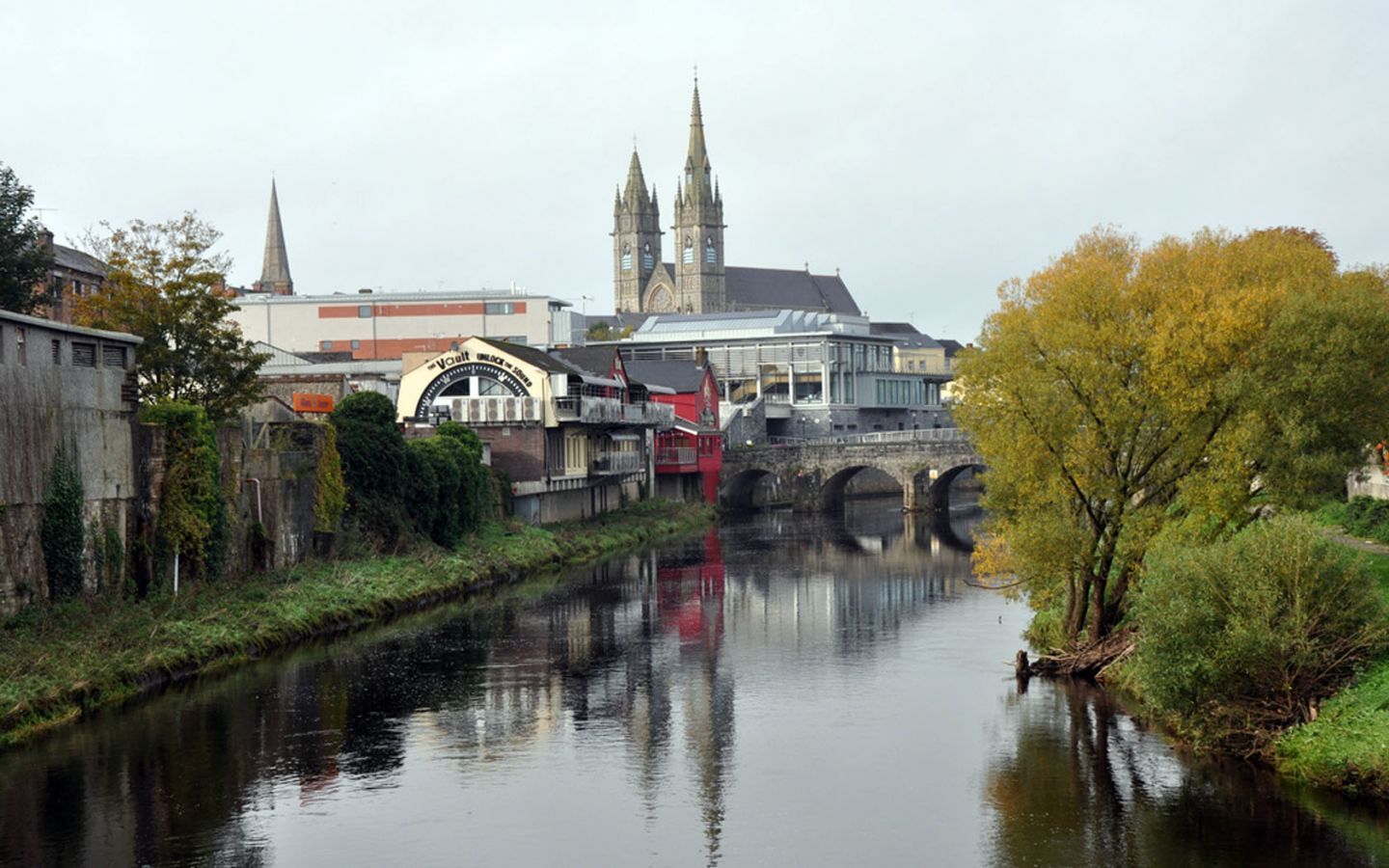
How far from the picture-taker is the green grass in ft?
78.4

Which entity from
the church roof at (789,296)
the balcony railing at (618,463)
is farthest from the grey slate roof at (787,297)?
the balcony railing at (618,463)

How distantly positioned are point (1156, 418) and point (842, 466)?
199 feet

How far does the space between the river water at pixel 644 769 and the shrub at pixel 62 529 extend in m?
3.31

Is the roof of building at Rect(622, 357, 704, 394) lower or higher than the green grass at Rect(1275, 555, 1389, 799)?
higher

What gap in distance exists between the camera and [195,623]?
36.2 m

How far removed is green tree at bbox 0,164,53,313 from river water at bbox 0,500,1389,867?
48.9 ft

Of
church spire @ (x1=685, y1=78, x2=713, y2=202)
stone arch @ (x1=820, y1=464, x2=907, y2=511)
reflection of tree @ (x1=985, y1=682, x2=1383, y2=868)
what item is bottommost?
reflection of tree @ (x1=985, y1=682, x2=1383, y2=868)

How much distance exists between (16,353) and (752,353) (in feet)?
306

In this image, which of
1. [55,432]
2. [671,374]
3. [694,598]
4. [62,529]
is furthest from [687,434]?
[55,432]

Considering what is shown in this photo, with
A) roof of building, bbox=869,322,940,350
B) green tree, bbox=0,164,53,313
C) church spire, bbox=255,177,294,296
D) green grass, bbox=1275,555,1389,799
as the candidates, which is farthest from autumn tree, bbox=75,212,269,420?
roof of building, bbox=869,322,940,350

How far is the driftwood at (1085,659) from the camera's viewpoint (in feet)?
110

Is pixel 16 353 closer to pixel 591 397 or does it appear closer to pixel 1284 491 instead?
pixel 1284 491

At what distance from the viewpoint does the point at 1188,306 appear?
32.8 m

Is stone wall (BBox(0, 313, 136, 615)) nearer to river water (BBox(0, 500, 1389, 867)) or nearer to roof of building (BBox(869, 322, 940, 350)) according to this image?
river water (BBox(0, 500, 1389, 867))
